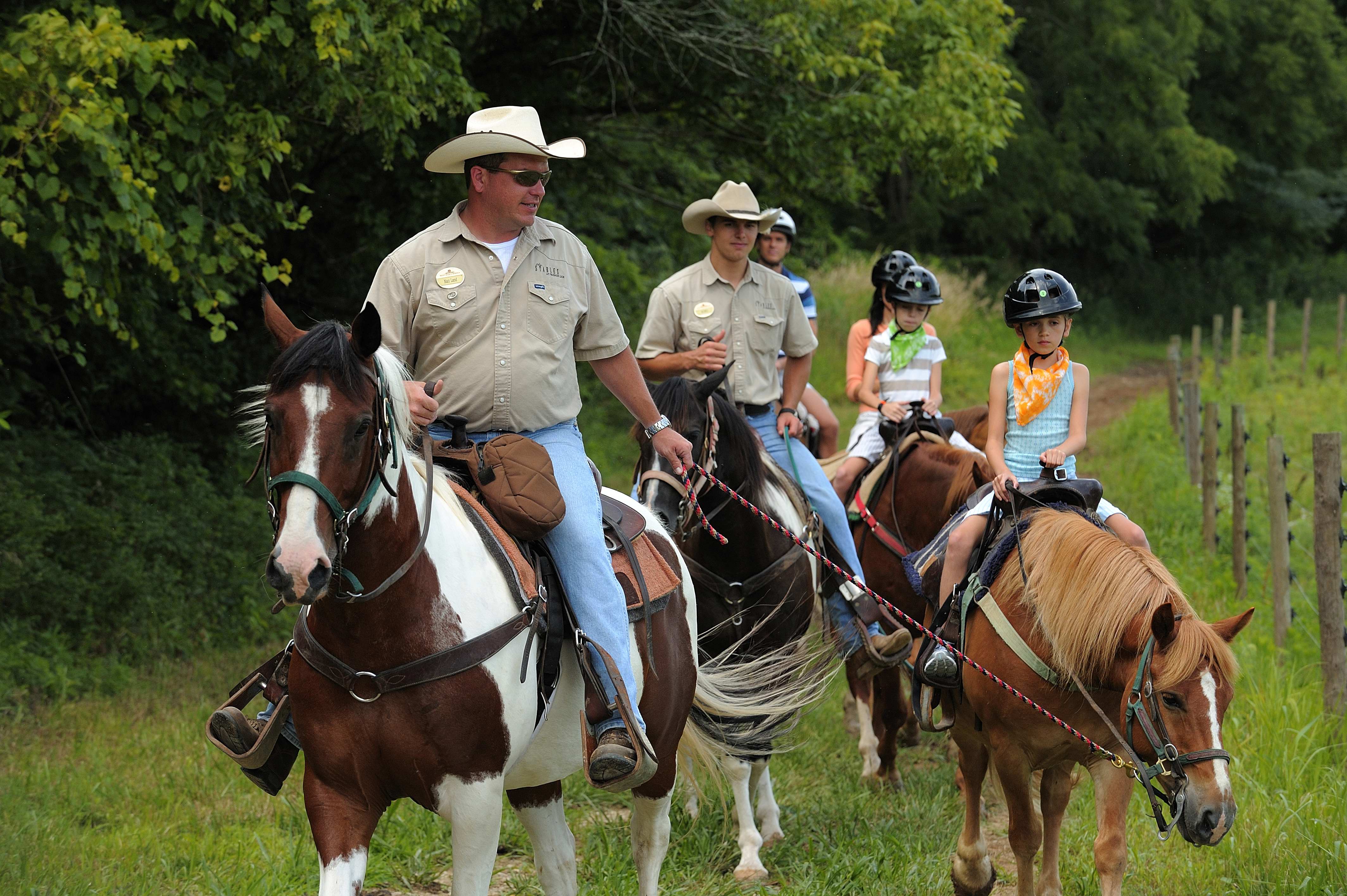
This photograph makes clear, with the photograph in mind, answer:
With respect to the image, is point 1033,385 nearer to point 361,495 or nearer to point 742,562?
point 742,562

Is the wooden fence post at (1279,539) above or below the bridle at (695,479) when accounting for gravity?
below

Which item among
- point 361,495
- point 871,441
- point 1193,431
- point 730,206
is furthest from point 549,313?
point 1193,431

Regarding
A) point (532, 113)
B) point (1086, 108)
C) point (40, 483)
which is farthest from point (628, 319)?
point (1086, 108)

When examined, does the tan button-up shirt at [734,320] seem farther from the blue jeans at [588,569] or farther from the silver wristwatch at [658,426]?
the blue jeans at [588,569]

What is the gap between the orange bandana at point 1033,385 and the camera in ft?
17.1

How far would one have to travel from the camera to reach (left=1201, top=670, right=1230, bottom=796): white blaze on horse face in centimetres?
392

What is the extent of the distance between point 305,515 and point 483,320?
3.87 ft

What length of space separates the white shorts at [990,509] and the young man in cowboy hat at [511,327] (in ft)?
5.99

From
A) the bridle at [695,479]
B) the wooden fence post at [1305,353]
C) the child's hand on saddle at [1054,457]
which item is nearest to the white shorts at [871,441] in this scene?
the bridle at [695,479]

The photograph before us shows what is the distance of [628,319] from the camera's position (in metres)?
14.2

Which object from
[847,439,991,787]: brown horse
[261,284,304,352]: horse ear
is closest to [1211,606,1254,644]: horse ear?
[847,439,991,787]: brown horse

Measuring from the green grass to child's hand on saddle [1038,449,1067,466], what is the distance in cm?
170

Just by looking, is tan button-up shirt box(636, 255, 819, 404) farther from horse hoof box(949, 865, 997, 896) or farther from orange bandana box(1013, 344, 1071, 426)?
horse hoof box(949, 865, 997, 896)

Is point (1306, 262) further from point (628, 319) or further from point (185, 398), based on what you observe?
point (185, 398)
